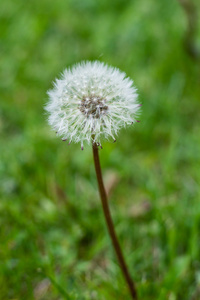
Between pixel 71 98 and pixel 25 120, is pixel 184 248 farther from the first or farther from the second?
pixel 25 120

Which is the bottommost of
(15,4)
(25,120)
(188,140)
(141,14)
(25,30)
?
(188,140)

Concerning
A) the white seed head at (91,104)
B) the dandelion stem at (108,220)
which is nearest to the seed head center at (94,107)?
the white seed head at (91,104)

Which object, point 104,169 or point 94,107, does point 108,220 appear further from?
point 104,169

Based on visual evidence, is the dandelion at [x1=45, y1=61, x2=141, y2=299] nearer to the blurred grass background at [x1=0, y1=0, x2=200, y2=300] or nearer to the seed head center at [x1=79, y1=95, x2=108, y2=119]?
the seed head center at [x1=79, y1=95, x2=108, y2=119]

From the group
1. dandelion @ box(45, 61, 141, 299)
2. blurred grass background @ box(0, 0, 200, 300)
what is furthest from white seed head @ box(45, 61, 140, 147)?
blurred grass background @ box(0, 0, 200, 300)

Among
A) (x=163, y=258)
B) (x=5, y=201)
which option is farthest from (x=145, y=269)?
(x=5, y=201)

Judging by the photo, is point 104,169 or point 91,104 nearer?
point 91,104

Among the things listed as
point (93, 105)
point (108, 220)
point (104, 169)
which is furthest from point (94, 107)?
point (104, 169)

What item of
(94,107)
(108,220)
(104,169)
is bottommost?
(108,220)
